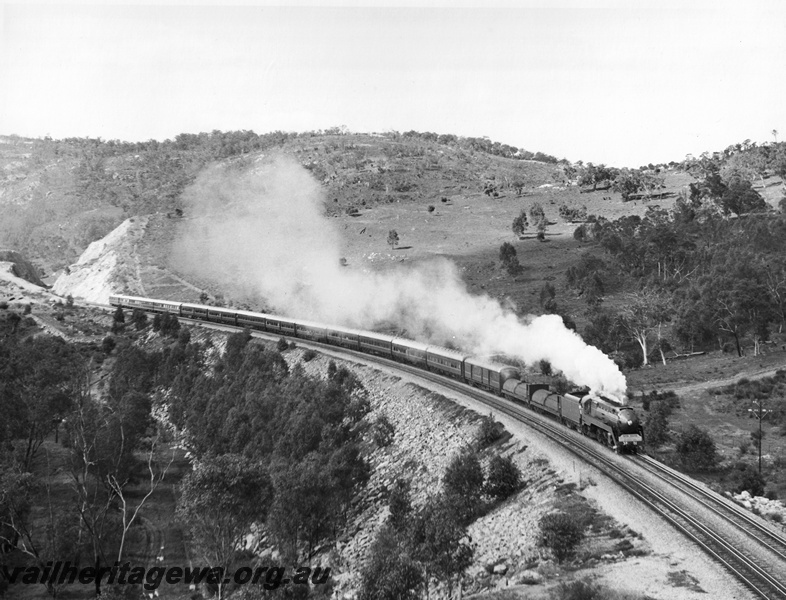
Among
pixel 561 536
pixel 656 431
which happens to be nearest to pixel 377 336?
pixel 656 431

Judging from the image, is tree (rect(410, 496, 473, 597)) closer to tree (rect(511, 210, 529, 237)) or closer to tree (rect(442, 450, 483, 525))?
tree (rect(442, 450, 483, 525))

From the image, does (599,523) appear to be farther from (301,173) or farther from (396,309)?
(301,173)

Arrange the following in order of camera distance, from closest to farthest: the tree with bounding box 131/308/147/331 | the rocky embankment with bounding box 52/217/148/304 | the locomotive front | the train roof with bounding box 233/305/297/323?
the locomotive front → the train roof with bounding box 233/305/297/323 → the tree with bounding box 131/308/147/331 → the rocky embankment with bounding box 52/217/148/304

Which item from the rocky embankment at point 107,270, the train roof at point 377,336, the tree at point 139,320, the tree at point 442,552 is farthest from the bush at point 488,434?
the rocky embankment at point 107,270

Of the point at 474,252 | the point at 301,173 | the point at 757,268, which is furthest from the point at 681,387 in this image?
the point at 301,173

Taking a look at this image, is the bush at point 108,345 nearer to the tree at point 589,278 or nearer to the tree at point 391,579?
the tree at point 589,278

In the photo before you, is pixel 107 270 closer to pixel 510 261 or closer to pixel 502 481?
pixel 510 261

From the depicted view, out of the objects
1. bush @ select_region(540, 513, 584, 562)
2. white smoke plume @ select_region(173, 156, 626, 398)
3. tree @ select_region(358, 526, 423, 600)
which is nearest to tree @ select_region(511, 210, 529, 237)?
white smoke plume @ select_region(173, 156, 626, 398)
